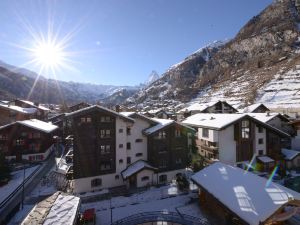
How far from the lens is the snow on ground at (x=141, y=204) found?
870 inches

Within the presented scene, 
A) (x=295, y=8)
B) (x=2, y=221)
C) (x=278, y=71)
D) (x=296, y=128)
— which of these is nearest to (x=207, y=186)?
(x=2, y=221)

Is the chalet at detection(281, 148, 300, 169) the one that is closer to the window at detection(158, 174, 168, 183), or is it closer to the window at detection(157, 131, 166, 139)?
the window at detection(158, 174, 168, 183)

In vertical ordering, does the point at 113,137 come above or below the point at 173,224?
above

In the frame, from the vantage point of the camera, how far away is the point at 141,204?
24312 millimetres

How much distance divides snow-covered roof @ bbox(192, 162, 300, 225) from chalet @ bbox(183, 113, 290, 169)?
11066 mm

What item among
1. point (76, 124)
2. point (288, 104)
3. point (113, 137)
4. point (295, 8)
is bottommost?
point (113, 137)

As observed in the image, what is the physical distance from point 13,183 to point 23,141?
12224mm

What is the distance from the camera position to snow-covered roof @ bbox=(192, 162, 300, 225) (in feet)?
48.4

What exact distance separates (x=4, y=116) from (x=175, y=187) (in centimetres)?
5117

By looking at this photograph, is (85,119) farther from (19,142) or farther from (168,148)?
(19,142)

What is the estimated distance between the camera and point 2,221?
21344 millimetres

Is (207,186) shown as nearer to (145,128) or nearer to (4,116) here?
(145,128)

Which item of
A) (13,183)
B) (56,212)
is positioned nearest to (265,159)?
(56,212)

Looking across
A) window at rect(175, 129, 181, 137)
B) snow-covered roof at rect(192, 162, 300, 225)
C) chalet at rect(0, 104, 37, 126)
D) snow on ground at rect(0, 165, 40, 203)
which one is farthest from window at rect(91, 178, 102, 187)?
chalet at rect(0, 104, 37, 126)
